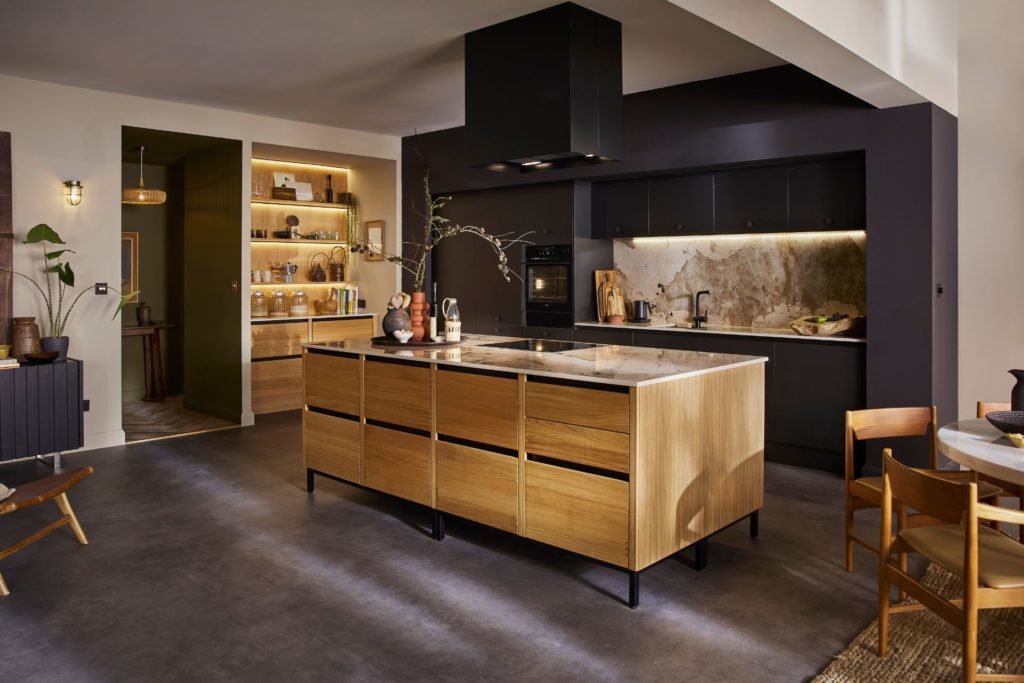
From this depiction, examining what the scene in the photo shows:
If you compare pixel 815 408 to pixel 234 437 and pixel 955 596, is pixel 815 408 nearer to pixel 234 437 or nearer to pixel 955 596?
pixel 955 596

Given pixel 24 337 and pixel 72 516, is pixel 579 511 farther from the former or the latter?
pixel 24 337

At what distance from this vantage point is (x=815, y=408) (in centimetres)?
532

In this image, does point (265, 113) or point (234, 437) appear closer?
point (234, 437)

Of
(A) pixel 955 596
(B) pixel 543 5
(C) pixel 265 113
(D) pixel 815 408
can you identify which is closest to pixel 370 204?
(C) pixel 265 113

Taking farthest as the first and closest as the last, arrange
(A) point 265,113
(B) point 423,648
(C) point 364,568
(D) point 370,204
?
1. (D) point 370,204
2. (A) point 265,113
3. (C) point 364,568
4. (B) point 423,648

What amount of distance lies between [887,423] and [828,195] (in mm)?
2416

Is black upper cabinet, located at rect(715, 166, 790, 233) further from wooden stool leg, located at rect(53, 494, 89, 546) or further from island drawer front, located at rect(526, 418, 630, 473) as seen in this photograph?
wooden stool leg, located at rect(53, 494, 89, 546)

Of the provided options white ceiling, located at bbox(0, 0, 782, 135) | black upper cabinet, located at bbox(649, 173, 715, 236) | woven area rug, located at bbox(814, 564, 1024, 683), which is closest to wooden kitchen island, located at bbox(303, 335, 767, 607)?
woven area rug, located at bbox(814, 564, 1024, 683)

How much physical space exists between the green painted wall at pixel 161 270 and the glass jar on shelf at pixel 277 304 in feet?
4.76

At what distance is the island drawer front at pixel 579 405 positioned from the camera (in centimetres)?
312

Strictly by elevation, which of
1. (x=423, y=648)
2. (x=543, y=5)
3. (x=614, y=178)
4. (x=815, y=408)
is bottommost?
(x=423, y=648)

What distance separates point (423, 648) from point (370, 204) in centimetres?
621

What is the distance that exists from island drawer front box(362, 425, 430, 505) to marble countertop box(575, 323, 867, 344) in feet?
8.51

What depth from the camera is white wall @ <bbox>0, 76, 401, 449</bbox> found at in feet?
18.8
